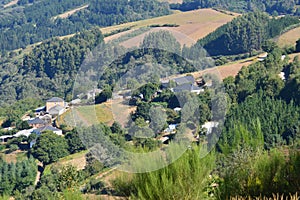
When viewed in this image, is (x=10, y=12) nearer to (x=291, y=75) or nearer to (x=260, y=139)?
(x=291, y=75)

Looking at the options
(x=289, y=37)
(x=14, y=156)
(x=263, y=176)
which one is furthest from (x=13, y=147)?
(x=263, y=176)

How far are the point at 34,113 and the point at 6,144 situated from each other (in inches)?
216

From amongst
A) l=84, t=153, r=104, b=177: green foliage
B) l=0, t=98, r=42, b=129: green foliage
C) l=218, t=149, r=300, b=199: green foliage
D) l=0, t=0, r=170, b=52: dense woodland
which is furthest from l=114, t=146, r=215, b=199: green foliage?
l=0, t=0, r=170, b=52: dense woodland

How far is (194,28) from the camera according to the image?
40719 mm

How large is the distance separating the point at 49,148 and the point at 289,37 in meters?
15.6

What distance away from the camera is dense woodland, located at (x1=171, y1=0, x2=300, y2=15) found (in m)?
53.4

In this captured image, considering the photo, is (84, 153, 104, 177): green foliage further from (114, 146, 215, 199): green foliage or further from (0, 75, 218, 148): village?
(114, 146, 215, 199): green foliage

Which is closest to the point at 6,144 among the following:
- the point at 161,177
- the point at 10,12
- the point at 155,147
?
the point at 155,147

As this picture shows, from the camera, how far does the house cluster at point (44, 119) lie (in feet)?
71.5

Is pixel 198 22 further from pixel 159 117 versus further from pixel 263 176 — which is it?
pixel 263 176

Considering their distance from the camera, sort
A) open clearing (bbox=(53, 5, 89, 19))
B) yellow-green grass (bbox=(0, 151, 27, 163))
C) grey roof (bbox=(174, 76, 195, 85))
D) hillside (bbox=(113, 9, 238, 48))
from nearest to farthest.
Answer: grey roof (bbox=(174, 76, 195, 85)) < yellow-green grass (bbox=(0, 151, 27, 163)) < hillside (bbox=(113, 9, 238, 48)) < open clearing (bbox=(53, 5, 89, 19))

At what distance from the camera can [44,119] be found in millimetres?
24062

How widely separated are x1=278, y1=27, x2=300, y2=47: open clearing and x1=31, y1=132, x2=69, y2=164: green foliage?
490 inches

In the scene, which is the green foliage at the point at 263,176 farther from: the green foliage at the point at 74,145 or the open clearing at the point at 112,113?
the green foliage at the point at 74,145
